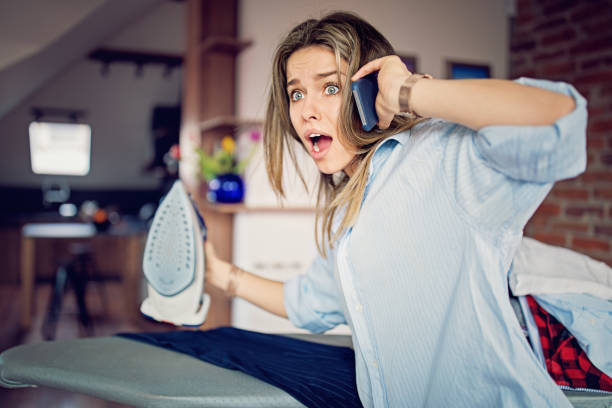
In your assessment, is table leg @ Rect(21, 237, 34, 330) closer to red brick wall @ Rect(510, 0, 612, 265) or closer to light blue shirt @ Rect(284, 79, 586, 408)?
red brick wall @ Rect(510, 0, 612, 265)

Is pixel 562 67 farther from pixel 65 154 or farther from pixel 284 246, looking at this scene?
pixel 65 154

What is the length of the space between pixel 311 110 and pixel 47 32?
10.2ft

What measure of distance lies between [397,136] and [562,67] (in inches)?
97.7

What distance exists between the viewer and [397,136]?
0.91 metres

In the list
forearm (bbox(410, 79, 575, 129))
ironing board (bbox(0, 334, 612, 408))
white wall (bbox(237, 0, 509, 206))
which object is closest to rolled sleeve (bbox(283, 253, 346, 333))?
ironing board (bbox(0, 334, 612, 408))

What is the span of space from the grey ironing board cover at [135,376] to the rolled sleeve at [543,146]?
59 cm

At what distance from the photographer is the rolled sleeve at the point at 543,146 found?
622 millimetres

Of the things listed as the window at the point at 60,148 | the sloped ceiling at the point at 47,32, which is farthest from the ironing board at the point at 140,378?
the window at the point at 60,148

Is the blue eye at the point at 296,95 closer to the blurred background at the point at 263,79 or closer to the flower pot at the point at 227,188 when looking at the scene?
the blurred background at the point at 263,79

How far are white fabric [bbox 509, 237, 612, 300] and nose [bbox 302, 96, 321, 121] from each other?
1.71 ft

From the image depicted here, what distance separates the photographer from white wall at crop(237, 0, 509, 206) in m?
2.96

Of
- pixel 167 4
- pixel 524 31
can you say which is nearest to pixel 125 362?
pixel 524 31

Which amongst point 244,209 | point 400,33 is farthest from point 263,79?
point 400,33

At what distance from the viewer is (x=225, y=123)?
2.78 m
